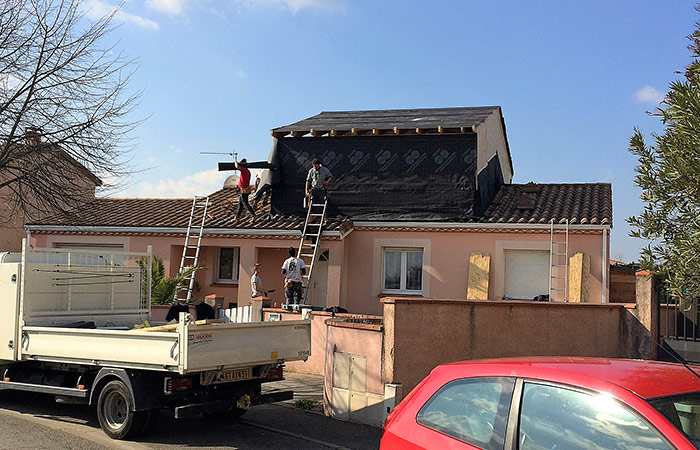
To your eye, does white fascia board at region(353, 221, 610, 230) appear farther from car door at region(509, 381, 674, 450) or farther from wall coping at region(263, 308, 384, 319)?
car door at region(509, 381, 674, 450)

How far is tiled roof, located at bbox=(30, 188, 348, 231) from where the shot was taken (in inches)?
770

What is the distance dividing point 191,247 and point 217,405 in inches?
441

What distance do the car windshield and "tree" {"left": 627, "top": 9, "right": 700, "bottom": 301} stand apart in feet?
6.99

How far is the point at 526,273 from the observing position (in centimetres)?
1748

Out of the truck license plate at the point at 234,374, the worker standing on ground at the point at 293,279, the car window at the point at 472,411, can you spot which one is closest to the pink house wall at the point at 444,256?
the worker standing on ground at the point at 293,279

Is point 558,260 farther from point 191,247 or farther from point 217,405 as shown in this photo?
point 217,405

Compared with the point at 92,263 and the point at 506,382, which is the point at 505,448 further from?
the point at 92,263

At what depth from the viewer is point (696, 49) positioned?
618 cm

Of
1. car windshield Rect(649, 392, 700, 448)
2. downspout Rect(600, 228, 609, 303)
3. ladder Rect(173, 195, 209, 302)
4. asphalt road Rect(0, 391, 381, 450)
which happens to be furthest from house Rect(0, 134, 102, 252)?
car windshield Rect(649, 392, 700, 448)

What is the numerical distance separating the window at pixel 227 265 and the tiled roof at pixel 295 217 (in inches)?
49.3

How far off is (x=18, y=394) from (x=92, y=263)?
2.69 m

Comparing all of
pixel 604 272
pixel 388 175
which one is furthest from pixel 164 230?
pixel 604 272

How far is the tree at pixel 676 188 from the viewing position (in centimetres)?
550

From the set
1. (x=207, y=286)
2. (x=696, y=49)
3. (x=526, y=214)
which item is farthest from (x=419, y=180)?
(x=696, y=49)
